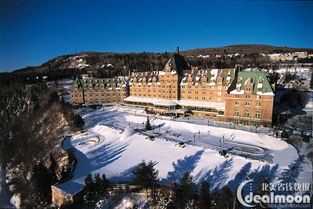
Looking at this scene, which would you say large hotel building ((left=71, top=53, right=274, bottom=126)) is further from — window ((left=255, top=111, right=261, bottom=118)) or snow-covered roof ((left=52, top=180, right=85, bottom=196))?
snow-covered roof ((left=52, top=180, right=85, bottom=196))

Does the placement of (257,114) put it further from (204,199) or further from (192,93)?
(204,199)

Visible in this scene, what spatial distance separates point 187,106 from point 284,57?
139506 mm

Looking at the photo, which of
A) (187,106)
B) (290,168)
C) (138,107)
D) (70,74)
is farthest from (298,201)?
(70,74)

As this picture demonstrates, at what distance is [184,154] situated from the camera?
31078 mm

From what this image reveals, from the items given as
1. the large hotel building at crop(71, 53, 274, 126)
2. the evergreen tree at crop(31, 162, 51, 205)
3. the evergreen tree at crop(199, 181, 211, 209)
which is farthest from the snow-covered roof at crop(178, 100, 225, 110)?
the evergreen tree at crop(31, 162, 51, 205)

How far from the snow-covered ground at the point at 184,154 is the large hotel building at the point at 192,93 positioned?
6984mm

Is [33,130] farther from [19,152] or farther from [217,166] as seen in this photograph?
[217,166]

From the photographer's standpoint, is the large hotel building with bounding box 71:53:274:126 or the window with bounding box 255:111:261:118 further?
the large hotel building with bounding box 71:53:274:126

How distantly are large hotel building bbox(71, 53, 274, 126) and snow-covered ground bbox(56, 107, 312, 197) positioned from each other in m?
6.98

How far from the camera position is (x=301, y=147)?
26.5 m

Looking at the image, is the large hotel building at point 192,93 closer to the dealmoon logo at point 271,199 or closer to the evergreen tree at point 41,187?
the dealmoon logo at point 271,199

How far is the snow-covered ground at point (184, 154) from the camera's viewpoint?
24.1 m

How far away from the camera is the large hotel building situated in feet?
129

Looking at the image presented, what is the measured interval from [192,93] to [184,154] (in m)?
27.5
